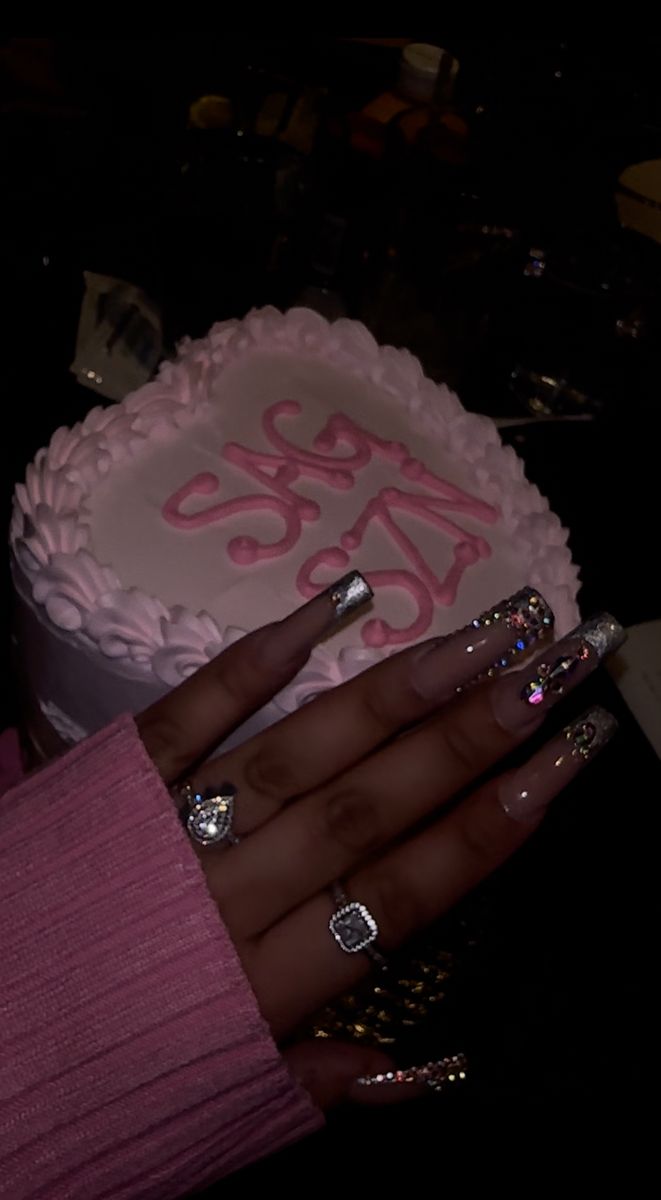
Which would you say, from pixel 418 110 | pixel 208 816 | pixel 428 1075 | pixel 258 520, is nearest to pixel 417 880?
pixel 208 816

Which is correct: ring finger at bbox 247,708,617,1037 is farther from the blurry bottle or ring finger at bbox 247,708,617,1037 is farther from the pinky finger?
the blurry bottle

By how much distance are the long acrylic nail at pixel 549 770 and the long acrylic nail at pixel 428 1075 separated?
300mm

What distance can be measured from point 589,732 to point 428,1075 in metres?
0.41

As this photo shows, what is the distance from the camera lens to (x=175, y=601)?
1066 millimetres

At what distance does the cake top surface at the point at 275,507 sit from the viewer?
104cm

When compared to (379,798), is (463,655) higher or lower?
higher

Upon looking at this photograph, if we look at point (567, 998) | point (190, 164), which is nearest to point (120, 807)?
point (567, 998)

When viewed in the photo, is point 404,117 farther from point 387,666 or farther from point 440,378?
point 387,666

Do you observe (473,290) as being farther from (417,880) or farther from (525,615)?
(417,880)

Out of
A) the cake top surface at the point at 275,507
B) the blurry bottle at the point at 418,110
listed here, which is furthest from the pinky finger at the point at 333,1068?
the blurry bottle at the point at 418,110

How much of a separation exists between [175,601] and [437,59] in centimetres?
131

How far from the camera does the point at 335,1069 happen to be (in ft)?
3.12

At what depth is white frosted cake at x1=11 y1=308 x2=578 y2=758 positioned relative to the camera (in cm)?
104

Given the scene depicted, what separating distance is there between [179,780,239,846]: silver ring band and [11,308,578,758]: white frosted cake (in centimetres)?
16
